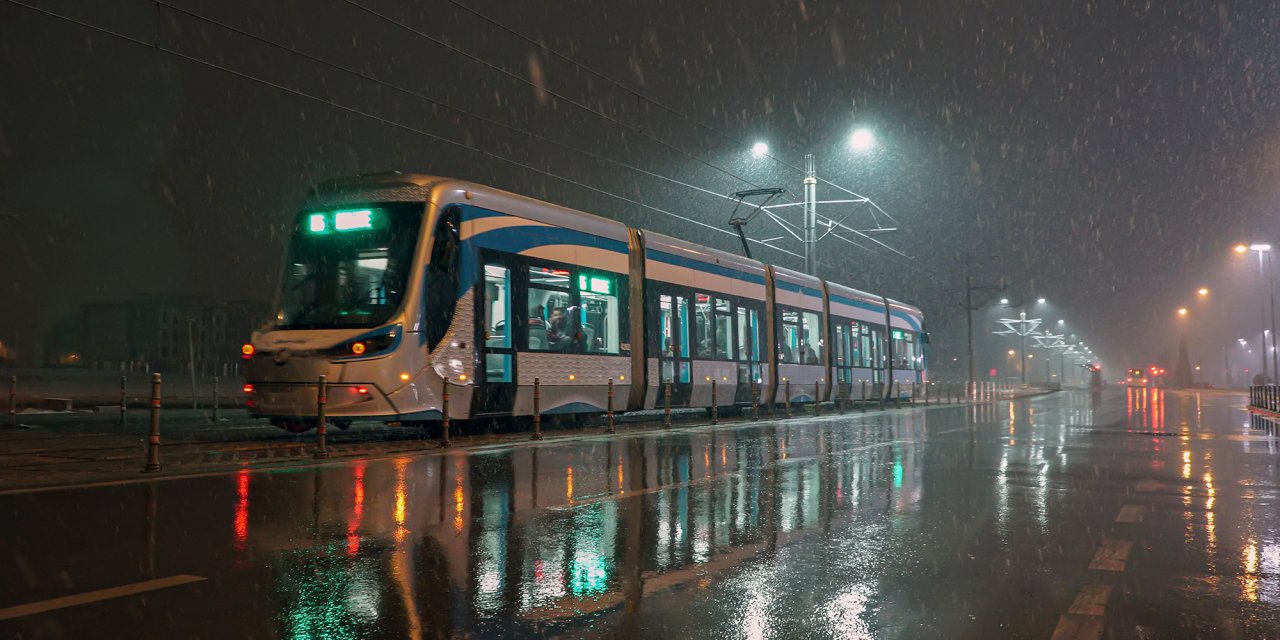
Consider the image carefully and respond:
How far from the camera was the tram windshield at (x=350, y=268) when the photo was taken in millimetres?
13406

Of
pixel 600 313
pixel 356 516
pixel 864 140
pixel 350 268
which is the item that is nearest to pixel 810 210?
pixel 864 140

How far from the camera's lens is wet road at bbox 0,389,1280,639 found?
4.15 m

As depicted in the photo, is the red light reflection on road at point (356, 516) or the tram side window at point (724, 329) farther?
the tram side window at point (724, 329)

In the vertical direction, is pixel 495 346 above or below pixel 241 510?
above

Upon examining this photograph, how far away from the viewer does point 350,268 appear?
1373cm

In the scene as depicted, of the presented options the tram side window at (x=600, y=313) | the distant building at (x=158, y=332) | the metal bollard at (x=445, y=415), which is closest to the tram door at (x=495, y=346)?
the metal bollard at (x=445, y=415)

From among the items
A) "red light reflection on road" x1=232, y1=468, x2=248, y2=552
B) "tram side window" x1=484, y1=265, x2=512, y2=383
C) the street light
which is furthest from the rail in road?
the street light

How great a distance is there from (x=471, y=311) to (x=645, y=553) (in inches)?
363

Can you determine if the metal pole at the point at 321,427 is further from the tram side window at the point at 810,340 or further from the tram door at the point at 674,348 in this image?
the tram side window at the point at 810,340

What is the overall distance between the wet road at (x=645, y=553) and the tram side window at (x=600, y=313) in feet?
21.9

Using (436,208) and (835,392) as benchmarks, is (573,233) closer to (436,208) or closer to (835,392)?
(436,208)

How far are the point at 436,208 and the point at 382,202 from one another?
834 mm

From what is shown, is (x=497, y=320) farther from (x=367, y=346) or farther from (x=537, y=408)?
(x=367, y=346)

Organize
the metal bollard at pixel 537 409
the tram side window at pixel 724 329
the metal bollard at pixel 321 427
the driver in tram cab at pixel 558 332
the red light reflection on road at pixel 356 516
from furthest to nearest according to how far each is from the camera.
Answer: the tram side window at pixel 724 329 < the driver in tram cab at pixel 558 332 < the metal bollard at pixel 537 409 < the metal bollard at pixel 321 427 < the red light reflection on road at pixel 356 516
